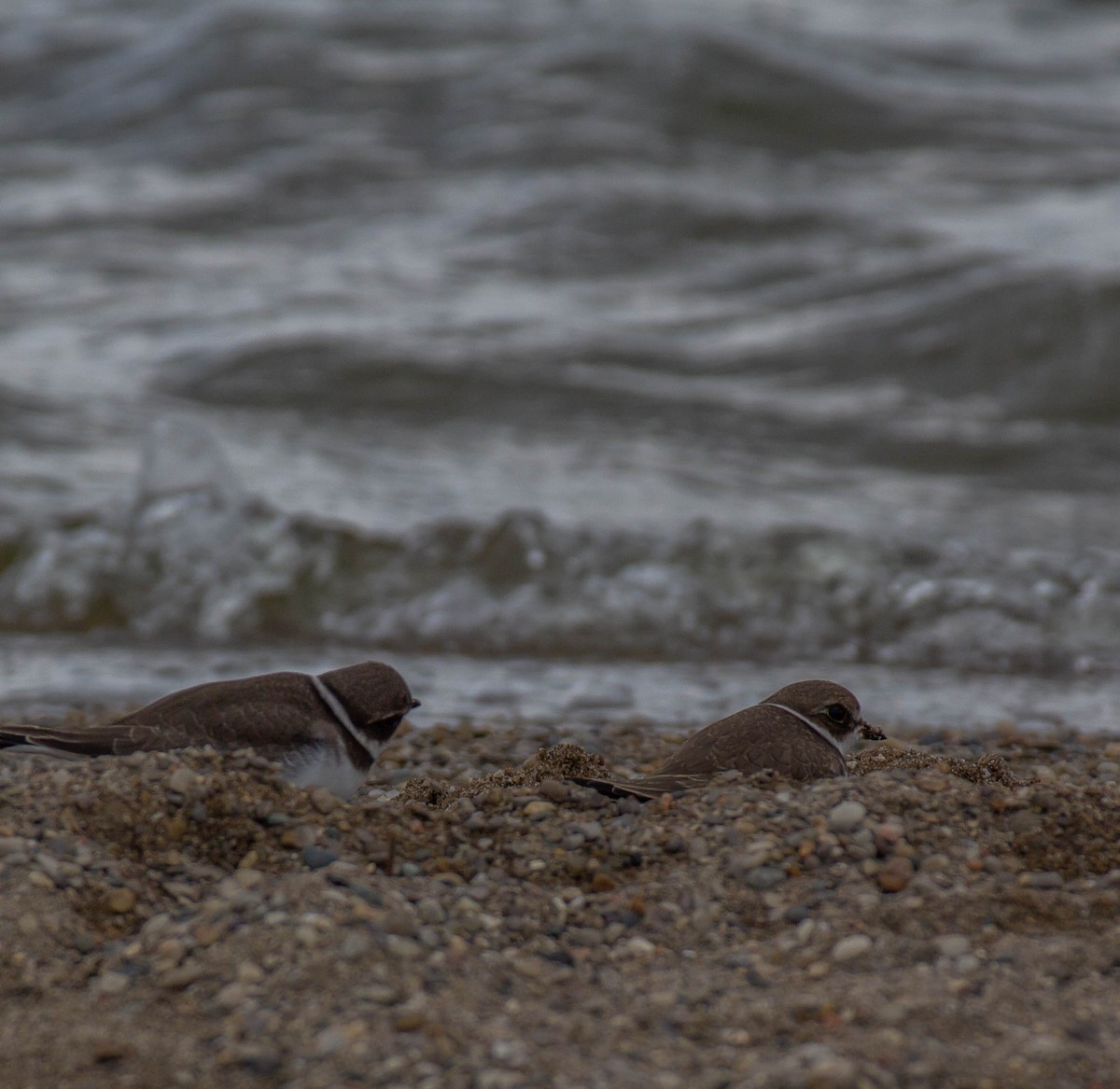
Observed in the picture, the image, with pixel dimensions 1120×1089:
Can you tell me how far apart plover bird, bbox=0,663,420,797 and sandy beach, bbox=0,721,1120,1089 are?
0.12 m

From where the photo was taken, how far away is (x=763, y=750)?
12.6 ft

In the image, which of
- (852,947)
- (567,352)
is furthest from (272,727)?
(567,352)

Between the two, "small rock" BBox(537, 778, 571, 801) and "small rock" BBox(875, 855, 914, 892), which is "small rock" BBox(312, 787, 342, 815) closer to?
"small rock" BBox(537, 778, 571, 801)

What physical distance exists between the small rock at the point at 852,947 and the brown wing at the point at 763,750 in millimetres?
756

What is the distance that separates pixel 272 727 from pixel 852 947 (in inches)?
62.5

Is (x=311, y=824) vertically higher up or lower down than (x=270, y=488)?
higher up

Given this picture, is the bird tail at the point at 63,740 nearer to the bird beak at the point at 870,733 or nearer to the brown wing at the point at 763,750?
the brown wing at the point at 763,750

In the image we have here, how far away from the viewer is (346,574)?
26.8 ft

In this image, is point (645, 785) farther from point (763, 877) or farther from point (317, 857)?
point (317, 857)

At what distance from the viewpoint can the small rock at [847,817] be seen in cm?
348

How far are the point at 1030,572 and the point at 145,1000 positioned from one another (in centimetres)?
616

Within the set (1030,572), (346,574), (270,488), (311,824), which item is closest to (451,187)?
(270,488)

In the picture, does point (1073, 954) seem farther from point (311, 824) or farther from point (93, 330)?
point (93, 330)

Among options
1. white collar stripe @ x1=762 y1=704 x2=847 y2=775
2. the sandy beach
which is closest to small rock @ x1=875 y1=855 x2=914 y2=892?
the sandy beach
